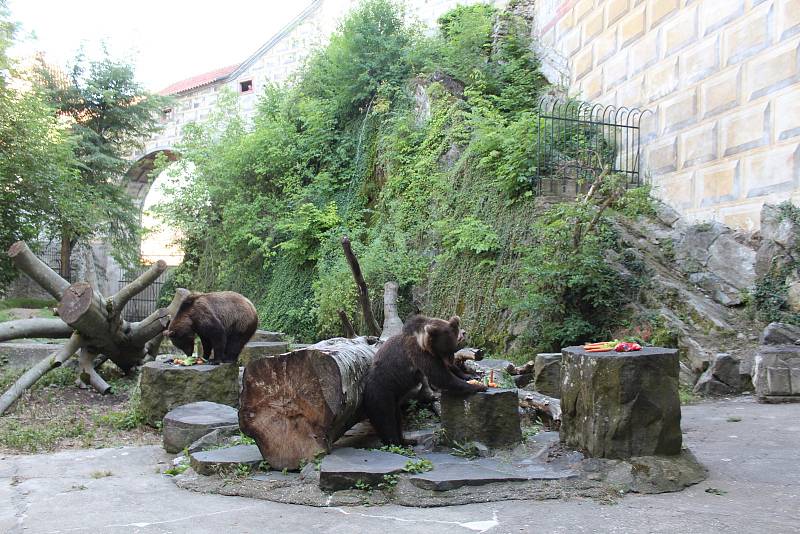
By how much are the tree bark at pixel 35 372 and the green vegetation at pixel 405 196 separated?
5051mm

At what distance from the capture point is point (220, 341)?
25.6 ft

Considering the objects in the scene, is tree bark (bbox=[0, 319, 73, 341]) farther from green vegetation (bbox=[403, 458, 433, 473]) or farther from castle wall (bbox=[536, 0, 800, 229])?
castle wall (bbox=[536, 0, 800, 229])

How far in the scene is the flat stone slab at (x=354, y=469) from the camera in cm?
438

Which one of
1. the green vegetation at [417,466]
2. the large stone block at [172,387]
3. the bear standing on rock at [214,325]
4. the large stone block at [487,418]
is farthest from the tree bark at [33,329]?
the green vegetation at [417,466]

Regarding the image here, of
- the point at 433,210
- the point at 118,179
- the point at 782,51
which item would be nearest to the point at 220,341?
the point at 433,210

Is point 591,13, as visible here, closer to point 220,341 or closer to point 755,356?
point 755,356

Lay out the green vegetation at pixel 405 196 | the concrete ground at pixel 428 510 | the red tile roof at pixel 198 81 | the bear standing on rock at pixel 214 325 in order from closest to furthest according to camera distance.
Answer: the concrete ground at pixel 428 510 < the bear standing on rock at pixel 214 325 < the green vegetation at pixel 405 196 < the red tile roof at pixel 198 81

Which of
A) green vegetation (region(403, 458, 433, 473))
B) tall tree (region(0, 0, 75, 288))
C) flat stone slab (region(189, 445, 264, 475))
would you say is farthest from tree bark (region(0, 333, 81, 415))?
tall tree (region(0, 0, 75, 288))

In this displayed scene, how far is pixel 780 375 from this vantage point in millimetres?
7125

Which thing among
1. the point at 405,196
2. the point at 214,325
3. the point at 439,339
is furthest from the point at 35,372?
the point at 405,196

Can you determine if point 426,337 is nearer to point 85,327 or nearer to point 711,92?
point 85,327

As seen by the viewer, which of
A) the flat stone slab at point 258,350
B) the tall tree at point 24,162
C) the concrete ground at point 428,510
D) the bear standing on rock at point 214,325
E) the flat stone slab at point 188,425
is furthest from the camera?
the tall tree at point 24,162

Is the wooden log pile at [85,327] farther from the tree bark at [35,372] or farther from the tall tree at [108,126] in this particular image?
the tall tree at [108,126]

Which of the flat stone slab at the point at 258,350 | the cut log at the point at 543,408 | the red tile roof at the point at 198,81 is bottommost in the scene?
the cut log at the point at 543,408
